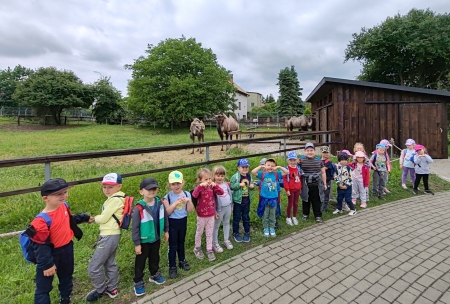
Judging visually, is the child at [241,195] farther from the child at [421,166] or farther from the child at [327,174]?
the child at [421,166]

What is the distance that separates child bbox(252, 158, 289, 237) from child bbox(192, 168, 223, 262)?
840 mm

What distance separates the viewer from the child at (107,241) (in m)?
2.43

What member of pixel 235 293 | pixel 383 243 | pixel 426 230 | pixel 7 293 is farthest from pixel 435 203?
pixel 7 293

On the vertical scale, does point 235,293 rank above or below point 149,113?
below

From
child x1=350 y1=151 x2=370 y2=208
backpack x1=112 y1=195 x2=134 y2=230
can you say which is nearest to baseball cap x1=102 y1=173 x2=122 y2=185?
backpack x1=112 y1=195 x2=134 y2=230

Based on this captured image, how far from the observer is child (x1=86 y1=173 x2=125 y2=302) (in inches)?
95.8

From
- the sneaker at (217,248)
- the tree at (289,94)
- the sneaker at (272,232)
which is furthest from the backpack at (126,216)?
the tree at (289,94)

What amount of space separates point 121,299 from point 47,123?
37684mm

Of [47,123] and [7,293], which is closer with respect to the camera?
[7,293]

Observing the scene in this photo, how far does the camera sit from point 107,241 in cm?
244

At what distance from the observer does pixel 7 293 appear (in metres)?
2.54

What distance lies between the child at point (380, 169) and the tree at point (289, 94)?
120 feet

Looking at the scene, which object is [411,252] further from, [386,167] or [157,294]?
[157,294]

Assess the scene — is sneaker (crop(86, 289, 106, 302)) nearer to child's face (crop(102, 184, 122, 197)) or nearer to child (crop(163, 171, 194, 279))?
child (crop(163, 171, 194, 279))
